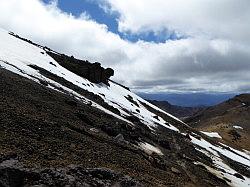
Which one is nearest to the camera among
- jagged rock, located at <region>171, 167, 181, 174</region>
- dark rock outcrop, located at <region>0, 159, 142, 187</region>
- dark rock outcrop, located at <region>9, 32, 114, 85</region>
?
dark rock outcrop, located at <region>0, 159, 142, 187</region>

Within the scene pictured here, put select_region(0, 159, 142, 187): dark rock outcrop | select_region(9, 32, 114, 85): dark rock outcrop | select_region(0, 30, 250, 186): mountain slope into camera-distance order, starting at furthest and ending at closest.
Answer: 1. select_region(9, 32, 114, 85): dark rock outcrop
2. select_region(0, 30, 250, 186): mountain slope
3. select_region(0, 159, 142, 187): dark rock outcrop

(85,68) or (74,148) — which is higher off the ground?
(85,68)

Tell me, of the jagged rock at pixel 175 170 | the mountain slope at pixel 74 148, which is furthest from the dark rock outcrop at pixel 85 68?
the jagged rock at pixel 175 170

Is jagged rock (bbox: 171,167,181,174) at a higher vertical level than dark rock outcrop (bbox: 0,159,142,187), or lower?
higher

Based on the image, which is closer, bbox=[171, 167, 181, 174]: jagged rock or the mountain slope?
the mountain slope

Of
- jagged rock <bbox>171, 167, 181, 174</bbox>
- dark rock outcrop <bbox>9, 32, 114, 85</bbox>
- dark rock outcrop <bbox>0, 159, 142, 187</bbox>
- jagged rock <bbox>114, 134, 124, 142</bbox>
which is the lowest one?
dark rock outcrop <bbox>0, 159, 142, 187</bbox>

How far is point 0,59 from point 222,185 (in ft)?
101

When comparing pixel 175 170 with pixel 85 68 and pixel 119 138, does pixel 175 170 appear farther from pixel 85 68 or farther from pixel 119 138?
pixel 85 68

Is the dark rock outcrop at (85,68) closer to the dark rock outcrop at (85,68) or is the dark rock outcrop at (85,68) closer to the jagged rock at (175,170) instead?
the dark rock outcrop at (85,68)

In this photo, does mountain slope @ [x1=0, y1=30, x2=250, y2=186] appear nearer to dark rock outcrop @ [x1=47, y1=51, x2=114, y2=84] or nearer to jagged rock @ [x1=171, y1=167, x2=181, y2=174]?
jagged rock @ [x1=171, y1=167, x2=181, y2=174]

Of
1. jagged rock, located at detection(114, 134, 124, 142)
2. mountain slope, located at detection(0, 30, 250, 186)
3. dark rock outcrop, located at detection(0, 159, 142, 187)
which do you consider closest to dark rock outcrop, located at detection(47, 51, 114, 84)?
mountain slope, located at detection(0, 30, 250, 186)

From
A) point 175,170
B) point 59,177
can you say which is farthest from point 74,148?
point 175,170

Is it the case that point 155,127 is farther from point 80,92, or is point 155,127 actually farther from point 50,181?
point 50,181

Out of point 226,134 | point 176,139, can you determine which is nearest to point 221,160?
point 176,139
